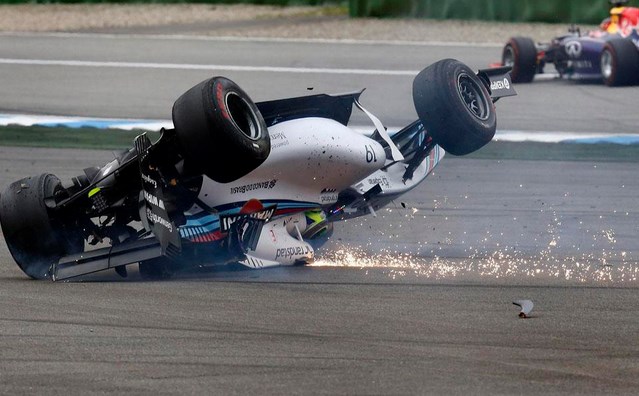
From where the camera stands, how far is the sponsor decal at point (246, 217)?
609cm

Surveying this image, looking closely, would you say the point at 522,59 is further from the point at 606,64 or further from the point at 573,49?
the point at 606,64

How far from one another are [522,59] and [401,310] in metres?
9.46

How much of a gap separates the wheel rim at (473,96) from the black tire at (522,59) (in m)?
7.78

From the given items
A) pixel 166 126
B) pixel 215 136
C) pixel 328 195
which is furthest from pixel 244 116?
pixel 166 126

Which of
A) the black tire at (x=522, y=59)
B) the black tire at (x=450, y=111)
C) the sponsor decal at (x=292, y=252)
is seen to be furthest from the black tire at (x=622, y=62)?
the sponsor decal at (x=292, y=252)

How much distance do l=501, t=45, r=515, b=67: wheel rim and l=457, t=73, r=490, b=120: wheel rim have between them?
26.0 ft

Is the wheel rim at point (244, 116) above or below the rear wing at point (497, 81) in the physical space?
above

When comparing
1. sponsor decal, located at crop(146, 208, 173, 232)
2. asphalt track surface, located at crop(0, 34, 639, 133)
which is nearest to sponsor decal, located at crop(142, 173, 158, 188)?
sponsor decal, located at crop(146, 208, 173, 232)

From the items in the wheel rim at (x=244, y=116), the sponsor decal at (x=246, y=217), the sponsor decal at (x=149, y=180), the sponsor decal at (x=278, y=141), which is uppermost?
the wheel rim at (x=244, y=116)

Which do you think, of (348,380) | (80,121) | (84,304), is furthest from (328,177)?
(80,121)

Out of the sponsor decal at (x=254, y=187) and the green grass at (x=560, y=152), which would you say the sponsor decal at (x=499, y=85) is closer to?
the sponsor decal at (x=254, y=187)

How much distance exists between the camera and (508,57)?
47.8ft

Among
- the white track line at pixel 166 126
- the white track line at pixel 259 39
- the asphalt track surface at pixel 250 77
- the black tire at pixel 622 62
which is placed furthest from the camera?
the white track line at pixel 259 39

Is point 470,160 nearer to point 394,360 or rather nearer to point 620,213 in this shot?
point 620,213
